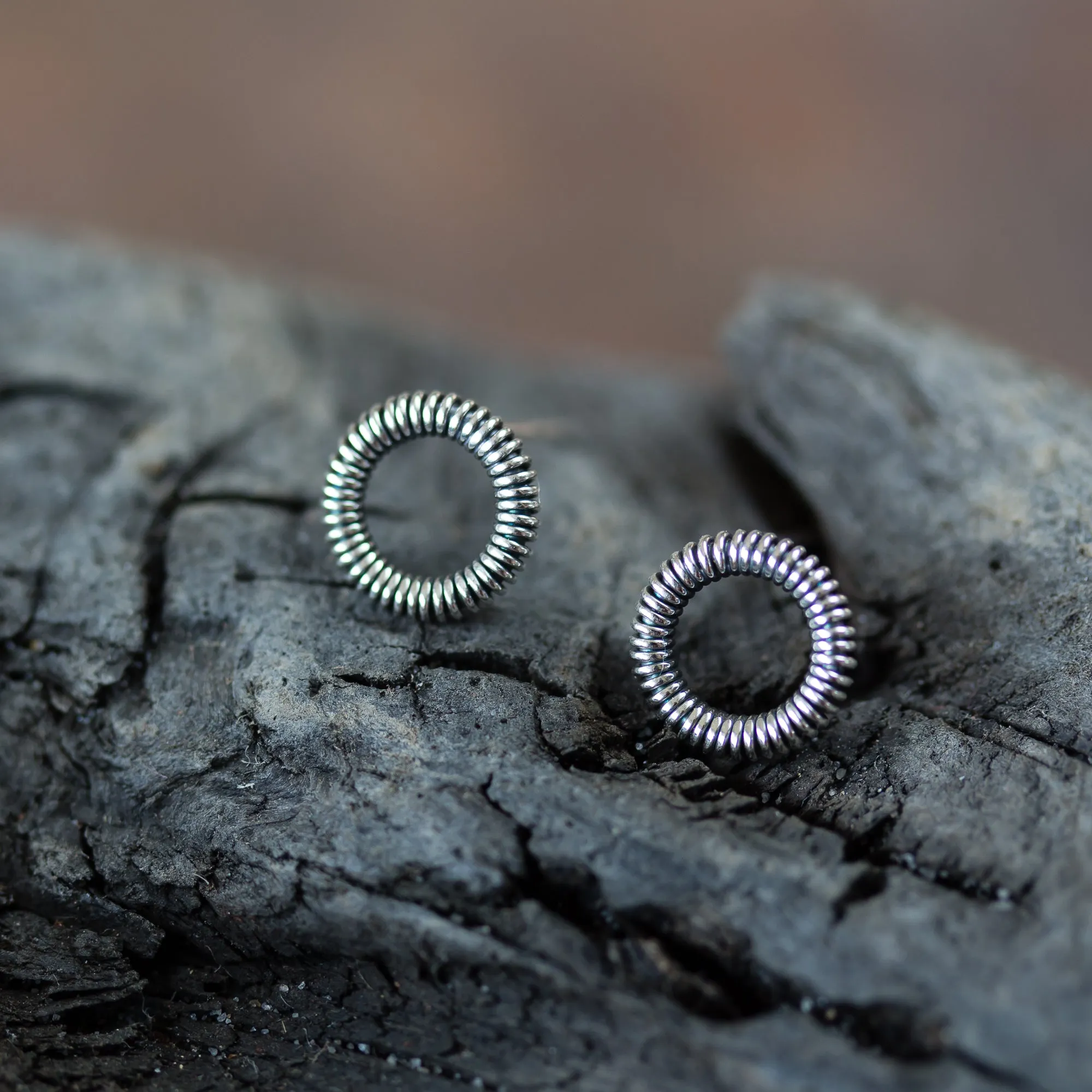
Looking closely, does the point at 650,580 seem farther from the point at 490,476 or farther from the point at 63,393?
the point at 63,393

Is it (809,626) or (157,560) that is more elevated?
(157,560)

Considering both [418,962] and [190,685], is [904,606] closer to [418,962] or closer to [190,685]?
[418,962]

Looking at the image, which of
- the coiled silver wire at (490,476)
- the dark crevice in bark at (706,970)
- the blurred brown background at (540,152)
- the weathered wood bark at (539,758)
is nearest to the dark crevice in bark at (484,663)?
the weathered wood bark at (539,758)

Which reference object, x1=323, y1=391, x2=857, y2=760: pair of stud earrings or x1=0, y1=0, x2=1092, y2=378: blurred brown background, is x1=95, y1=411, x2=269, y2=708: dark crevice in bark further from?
x1=0, y1=0, x2=1092, y2=378: blurred brown background

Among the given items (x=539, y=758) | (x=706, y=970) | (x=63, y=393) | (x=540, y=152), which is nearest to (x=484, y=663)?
(x=539, y=758)

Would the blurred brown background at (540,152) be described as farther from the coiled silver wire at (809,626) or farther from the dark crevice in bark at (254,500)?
the coiled silver wire at (809,626)

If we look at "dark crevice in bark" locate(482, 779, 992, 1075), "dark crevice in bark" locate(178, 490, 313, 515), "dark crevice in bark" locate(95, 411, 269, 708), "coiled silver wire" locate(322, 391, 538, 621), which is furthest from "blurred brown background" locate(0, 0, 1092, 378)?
"dark crevice in bark" locate(482, 779, 992, 1075)

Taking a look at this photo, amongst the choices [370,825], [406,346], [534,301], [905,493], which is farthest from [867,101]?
[370,825]
